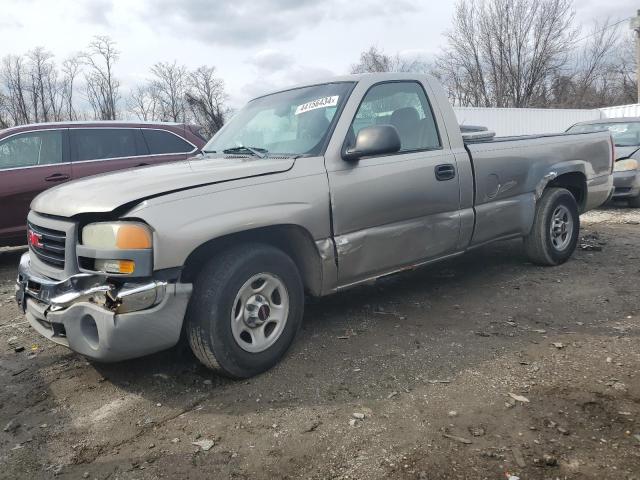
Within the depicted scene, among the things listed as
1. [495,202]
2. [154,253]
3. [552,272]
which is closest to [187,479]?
[154,253]

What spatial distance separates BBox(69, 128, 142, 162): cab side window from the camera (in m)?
7.19

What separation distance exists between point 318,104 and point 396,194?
886 millimetres

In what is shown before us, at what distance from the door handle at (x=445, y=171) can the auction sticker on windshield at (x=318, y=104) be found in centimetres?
97

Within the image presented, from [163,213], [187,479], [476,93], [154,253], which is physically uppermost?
Answer: [476,93]

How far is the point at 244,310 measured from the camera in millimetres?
3229

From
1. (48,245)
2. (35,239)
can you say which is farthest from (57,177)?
(48,245)

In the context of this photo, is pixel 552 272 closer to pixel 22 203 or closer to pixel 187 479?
pixel 187 479

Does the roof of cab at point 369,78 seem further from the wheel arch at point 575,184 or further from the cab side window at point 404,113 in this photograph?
the wheel arch at point 575,184

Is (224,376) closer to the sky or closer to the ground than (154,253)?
closer to the ground

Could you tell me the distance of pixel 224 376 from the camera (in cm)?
322

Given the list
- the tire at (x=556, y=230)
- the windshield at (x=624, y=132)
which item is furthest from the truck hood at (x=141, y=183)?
the windshield at (x=624, y=132)

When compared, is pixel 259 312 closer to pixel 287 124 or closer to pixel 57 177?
pixel 287 124

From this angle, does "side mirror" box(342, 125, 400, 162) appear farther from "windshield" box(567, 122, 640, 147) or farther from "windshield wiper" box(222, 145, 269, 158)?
"windshield" box(567, 122, 640, 147)

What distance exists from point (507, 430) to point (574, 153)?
3.89m
